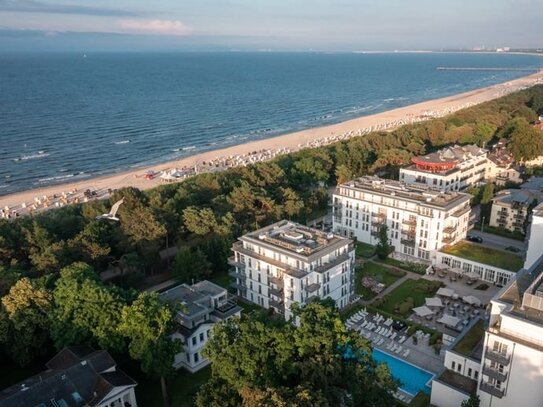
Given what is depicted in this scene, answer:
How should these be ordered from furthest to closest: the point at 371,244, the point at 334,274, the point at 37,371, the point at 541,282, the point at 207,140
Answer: the point at 207,140
the point at 371,244
the point at 334,274
the point at 37,371
the point at 541,282

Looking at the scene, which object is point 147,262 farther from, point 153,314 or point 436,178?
point 436,178

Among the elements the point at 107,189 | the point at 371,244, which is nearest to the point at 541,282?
the point at 371,244

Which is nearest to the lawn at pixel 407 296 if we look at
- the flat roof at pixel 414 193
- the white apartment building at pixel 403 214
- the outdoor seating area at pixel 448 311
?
the outdoor seating area at pixel 448 311

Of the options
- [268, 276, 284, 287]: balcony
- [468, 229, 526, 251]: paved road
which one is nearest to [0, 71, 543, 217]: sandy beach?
[268, 276, 284, 287]: balcony

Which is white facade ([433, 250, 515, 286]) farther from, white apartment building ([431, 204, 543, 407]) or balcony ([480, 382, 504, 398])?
balcony ([480, 382, 504, 398])

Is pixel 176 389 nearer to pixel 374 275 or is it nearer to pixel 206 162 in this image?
pixel 374 275

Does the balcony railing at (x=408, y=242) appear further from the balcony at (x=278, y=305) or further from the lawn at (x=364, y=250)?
the balcony at (x=278, y=305)
